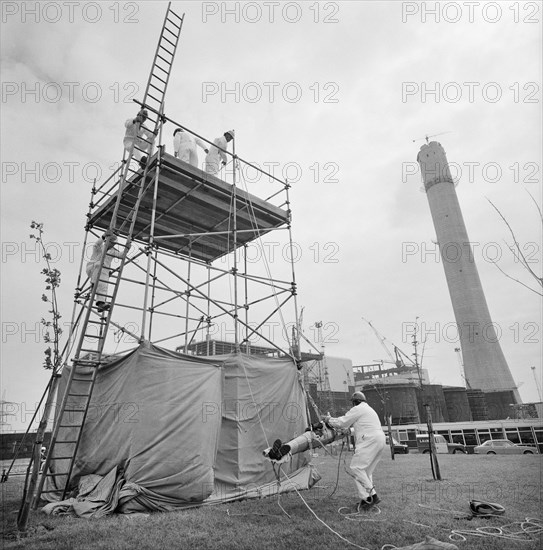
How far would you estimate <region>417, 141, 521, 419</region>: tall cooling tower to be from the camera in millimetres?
59344

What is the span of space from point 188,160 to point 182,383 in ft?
21.0

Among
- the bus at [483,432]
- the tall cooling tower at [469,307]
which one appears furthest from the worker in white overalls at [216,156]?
the tall cooling tower at [469,307]

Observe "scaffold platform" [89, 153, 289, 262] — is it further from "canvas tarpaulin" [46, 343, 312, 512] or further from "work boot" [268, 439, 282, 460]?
"work boot" [268, 439, 282, 460]

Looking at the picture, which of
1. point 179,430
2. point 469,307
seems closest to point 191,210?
point 179,430

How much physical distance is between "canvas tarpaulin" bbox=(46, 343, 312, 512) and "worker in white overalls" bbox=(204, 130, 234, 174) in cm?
582

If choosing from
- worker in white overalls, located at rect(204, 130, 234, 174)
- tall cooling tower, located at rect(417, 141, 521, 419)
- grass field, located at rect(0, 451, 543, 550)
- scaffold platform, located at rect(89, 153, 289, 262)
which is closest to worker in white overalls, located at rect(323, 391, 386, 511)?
grass field, located at rect(0, 451, 543, 550)

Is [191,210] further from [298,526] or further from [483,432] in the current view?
[483,432]

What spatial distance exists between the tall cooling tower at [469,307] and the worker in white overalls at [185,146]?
59633mm

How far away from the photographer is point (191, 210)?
12109 millimetres

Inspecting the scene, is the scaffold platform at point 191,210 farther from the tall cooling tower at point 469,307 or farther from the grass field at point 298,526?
the tall cooling tower at point 469,307

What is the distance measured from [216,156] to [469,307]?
194ft

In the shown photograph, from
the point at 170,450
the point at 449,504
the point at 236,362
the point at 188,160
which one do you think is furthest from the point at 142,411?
the point at 188,160

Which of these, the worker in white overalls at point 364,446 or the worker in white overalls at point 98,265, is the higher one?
the worker in white overalls at point 98,265

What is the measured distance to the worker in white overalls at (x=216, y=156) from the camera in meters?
11.9
